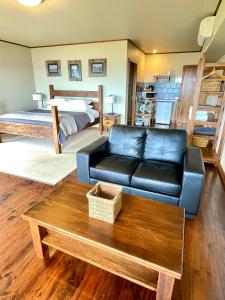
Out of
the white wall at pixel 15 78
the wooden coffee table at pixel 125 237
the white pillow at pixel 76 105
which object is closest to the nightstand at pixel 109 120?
the white pillow at pixel 76 105

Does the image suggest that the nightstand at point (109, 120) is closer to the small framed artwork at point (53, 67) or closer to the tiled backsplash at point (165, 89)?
the tiled backsplash at point (165, 89)

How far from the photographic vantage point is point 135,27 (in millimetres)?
3777

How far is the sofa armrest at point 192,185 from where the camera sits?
166 centimetres

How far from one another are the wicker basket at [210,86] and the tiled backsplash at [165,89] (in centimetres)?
367

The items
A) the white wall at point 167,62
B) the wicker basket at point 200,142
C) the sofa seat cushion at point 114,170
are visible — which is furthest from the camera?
the white wall at point 167,62

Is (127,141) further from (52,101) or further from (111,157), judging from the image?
(52,101)

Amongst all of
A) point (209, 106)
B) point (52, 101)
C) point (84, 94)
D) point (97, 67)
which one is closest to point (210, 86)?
point (209, 106)

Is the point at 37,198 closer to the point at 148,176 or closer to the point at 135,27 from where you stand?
the point at 148,176

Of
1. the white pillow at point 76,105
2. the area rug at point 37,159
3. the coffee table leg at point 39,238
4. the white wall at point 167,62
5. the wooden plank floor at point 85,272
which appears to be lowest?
the wooden plank floor at point 85,272

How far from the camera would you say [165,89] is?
6.61 metres

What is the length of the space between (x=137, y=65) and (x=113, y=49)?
1.29 meters

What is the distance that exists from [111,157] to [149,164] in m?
0.51

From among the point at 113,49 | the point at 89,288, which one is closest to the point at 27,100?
the point at 113,49

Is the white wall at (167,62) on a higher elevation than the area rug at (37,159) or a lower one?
higher
